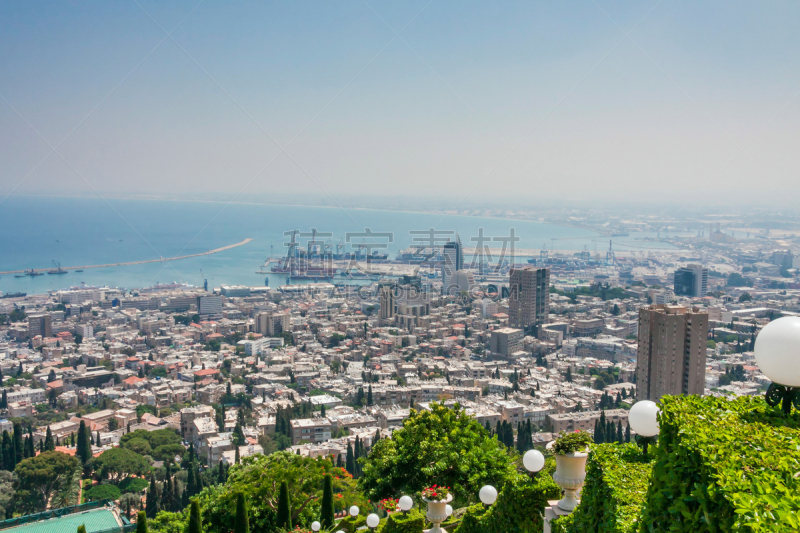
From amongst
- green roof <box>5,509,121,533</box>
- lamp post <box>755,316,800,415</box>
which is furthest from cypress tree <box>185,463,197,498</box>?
lamp post <box>755,316,800,415</box>

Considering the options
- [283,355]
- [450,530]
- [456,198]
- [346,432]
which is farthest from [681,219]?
[450,530]

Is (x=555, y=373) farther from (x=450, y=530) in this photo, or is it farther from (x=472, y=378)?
(x=450, y=530)

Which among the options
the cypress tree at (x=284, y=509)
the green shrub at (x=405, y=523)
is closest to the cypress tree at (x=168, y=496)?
the cypress tree at (x=284, y=509)

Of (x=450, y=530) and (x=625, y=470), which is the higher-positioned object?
(x=625, y=470)

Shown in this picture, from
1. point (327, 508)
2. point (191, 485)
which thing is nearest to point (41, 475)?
point (191, 485)

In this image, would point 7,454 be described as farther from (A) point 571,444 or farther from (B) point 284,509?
(A) point 571,444
